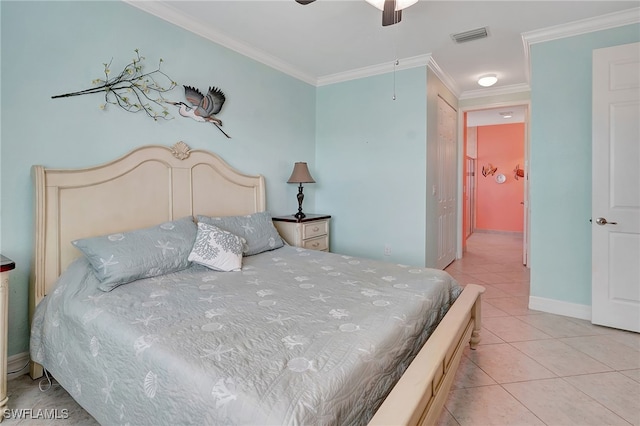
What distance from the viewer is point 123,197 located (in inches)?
90.0

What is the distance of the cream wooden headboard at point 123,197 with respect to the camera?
1940mm

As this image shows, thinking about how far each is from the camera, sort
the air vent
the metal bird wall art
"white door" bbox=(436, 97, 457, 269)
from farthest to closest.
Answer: "white door" bbox=(436, 97, 457, 269)
the air vent
the metal bird wall art

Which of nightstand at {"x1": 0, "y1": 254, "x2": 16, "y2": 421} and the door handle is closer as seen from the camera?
nightstand at {"x1": 0, "y1": 254, "x2": 16, "y2": 421}

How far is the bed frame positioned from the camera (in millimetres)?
1462

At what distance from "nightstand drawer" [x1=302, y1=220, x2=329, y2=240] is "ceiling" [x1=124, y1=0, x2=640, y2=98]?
1.77 meters

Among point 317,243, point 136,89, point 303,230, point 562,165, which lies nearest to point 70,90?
point 136,89

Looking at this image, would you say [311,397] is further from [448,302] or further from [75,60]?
[75,60]

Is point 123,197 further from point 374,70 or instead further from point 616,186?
point 616,186

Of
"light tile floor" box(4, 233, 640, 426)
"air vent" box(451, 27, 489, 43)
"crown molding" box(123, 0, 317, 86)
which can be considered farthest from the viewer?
"air vent" box(451, 27, 489, 43)

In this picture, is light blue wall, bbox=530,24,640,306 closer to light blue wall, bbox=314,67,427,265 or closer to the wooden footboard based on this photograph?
light blue wall, bbox=314,67,427,265

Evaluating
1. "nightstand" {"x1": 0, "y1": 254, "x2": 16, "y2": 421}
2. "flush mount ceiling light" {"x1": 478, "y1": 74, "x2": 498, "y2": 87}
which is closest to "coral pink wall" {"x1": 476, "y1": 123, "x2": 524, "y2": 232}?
"flush mount ceiling light" {"x1": 478, "y1": 74, "x2": 498, "y2": 87}

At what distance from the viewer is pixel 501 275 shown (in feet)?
14.0

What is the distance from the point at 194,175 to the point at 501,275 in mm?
3919

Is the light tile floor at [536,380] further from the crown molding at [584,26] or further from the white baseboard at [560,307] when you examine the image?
the crown molding at [584,26]
